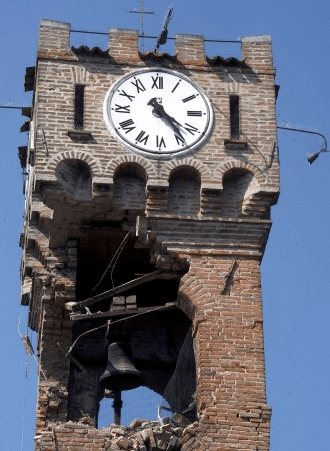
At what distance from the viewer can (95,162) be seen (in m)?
27.9

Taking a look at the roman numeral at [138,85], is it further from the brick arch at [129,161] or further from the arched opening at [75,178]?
the arched opening at [75,178]

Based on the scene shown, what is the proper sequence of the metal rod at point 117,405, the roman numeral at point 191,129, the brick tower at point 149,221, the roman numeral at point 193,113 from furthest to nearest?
the roman numeral at point 193,113 < the roman numeral at point 191,129 < the metal rod at point 117,405 < the brick tower at point 149,221

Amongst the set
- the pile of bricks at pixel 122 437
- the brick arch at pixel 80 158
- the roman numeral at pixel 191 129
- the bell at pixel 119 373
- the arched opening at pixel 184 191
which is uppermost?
the roman numeral at pixel 191 129

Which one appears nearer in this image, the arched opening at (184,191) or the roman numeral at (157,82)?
the arched opening at (184,191)

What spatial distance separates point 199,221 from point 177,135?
154cm

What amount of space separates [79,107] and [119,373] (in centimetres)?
436

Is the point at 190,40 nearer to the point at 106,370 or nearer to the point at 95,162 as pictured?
the point at 95,162

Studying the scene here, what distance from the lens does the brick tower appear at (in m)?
26.8

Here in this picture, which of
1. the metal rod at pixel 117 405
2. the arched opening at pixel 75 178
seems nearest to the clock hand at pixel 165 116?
A: the arched opening at pixel 75 178

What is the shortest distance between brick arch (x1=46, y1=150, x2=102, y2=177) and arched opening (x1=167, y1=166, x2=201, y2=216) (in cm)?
120

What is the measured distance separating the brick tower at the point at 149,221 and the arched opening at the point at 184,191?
2 cm

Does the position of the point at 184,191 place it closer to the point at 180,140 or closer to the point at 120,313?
the point at 180,140

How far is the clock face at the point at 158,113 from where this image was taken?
28188mm

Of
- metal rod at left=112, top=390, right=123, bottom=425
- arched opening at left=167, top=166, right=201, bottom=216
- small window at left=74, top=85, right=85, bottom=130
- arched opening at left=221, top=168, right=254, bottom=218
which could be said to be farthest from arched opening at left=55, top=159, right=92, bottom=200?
metal rod at left=112, top=390, right=123, bottom=425
